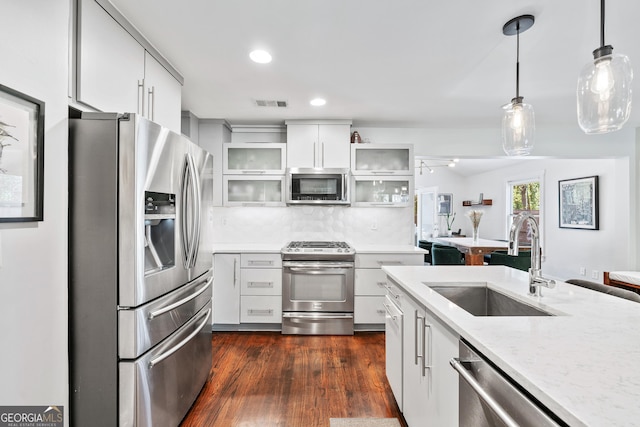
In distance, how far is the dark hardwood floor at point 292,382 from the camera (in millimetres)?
2049

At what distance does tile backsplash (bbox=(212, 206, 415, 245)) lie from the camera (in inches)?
162

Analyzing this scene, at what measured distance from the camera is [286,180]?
3.74 metres

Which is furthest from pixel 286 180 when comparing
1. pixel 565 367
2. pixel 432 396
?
pixel 565 367

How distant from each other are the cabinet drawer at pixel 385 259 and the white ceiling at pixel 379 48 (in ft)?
5.34

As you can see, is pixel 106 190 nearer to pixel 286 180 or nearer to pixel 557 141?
pixel 286 180

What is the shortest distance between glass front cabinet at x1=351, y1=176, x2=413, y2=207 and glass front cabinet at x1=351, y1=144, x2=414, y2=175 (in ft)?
0.41

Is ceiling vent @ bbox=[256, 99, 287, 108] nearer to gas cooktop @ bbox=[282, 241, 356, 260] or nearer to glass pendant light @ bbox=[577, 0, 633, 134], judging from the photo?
gas cooktop @ bbox=[282, 241, 356, 260]

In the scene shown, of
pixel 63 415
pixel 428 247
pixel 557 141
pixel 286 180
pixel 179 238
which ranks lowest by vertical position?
pixel 63 415

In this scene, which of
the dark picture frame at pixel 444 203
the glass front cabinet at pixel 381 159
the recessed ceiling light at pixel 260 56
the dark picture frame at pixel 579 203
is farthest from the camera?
the dark picture frame at pixel 444 203

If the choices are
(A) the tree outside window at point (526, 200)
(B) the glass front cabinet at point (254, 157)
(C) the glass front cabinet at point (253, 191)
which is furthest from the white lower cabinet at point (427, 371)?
(A) the tree outside window at point (526, 200)

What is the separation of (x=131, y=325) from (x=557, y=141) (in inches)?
196

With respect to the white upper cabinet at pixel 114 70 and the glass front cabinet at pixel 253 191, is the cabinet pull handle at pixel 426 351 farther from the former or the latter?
the glass front cabinet at pixel 253 191

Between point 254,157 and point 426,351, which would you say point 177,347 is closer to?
point 426,351

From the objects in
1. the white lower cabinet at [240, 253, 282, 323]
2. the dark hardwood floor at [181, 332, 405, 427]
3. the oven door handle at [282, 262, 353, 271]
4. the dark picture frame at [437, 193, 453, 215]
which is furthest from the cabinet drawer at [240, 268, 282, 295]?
the dark picture frame at [437, 193, 453, 215]
